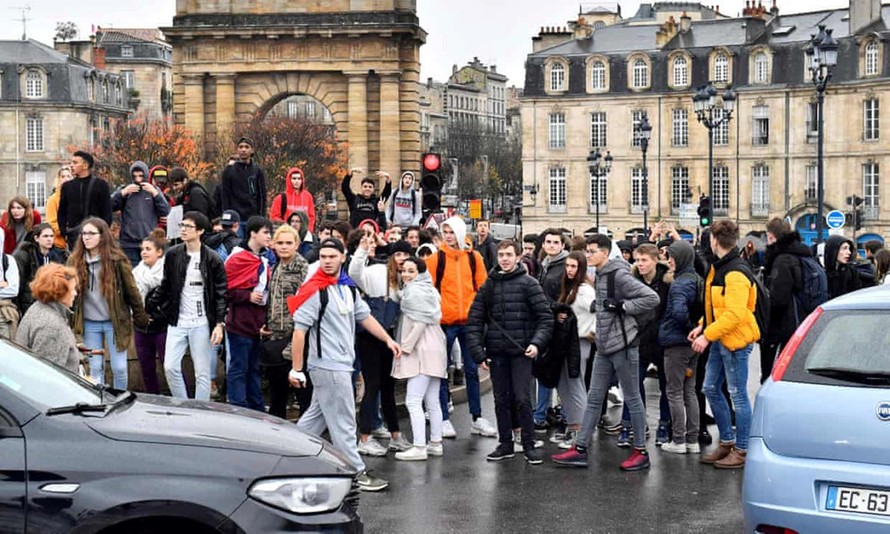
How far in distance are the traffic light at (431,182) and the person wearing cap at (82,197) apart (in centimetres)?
557

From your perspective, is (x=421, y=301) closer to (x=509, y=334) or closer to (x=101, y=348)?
(x=509, y=334)

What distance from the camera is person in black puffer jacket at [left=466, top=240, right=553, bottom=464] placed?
13227 millimetres

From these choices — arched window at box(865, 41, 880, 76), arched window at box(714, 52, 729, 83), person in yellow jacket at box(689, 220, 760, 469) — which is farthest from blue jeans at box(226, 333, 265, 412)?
arched window at box(714, 52, 729, 83)

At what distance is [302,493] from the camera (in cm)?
735

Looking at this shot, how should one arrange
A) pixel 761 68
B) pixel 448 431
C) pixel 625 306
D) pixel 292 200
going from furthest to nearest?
1. pixel 761 68
2. pixel 292 200
3. pixel 448 431
4. pixel 625 306

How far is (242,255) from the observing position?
1353 centimetres

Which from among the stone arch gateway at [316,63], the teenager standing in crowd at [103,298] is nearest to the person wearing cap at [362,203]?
the teenager standing in crowd at [103,298]

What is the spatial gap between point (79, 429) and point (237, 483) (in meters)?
0.82

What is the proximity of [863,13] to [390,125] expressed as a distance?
117ft

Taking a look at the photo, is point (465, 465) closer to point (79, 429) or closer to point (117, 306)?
point (117, 306)

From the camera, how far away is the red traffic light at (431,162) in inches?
822

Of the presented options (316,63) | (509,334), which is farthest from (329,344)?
(316,63)

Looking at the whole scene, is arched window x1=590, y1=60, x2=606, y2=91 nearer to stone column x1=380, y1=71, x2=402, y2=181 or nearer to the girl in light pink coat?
stone column x1=380, y1=71, x2=402, y2=181

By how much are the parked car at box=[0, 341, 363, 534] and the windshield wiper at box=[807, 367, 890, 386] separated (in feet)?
8.93
